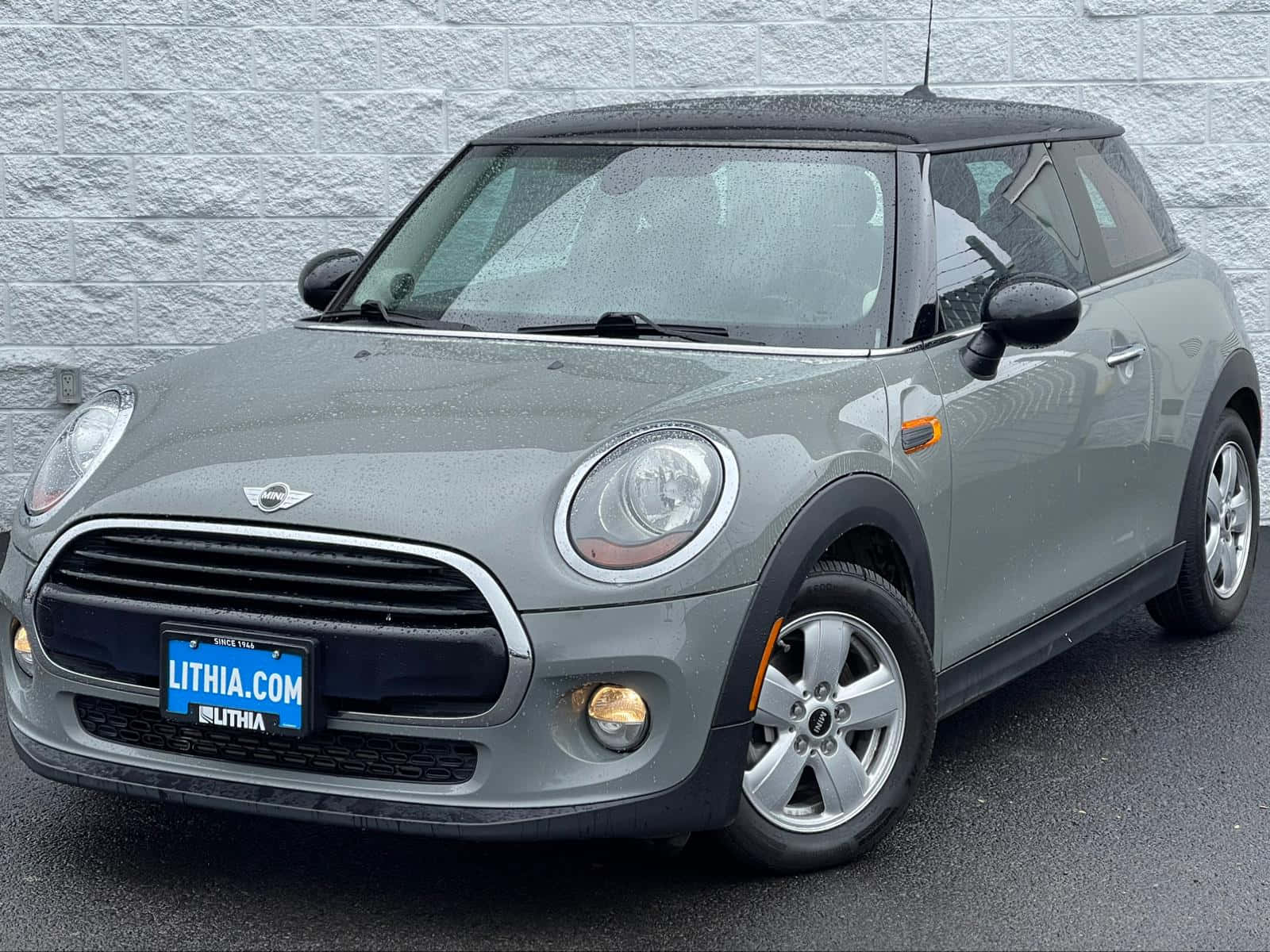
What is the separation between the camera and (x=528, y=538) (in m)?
3.23

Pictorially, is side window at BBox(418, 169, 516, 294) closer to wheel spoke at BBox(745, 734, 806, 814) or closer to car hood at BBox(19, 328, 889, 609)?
car hood at BBox(19, 328, 889, 609)

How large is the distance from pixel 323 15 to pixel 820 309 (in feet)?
12.2

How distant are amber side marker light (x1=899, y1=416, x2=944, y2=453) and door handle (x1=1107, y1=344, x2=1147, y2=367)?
911 millimetres

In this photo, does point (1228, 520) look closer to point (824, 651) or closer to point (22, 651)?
point (824, 651)

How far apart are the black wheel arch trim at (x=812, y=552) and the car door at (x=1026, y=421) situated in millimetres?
182

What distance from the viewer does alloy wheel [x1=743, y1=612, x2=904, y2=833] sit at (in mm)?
3557

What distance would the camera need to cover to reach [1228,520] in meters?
5.64

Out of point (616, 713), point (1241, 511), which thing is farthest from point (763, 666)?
point (1241, 511)

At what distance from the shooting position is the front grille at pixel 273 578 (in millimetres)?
3209

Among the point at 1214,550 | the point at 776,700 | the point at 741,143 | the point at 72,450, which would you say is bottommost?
the point at 1214,550

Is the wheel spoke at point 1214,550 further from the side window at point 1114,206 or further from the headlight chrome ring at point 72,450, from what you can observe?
the headlight chrome ring at point 72,450

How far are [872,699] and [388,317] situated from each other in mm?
1512

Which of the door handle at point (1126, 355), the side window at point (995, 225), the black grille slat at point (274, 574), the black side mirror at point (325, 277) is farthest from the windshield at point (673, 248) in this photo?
the black grille slat at point (274, 574)

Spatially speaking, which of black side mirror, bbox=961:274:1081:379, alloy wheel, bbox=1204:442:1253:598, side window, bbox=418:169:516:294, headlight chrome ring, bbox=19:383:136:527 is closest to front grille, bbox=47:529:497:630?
headlight chrome ring, bbox=19:383:136:527
